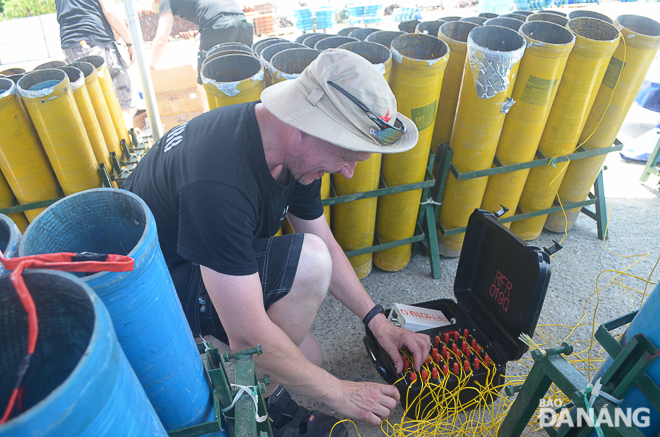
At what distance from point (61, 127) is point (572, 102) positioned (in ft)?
9.25

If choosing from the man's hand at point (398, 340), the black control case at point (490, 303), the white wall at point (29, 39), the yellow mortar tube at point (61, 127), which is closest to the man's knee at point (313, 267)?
the man's hand at point (398, 340)

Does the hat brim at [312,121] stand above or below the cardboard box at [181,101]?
above

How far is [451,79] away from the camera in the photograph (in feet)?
8.14

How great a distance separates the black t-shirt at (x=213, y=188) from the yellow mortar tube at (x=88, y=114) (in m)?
0.83

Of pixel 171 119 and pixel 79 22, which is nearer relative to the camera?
pixel 79 22

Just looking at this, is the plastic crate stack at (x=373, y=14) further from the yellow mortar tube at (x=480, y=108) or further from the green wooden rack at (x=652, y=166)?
the yellow mortar tube at (x=480, y=108)

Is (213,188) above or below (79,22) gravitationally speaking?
above

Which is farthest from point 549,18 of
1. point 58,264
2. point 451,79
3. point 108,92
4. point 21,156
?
point 21,156

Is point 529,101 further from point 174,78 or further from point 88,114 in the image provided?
point 174,78

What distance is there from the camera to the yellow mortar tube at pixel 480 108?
2146mm

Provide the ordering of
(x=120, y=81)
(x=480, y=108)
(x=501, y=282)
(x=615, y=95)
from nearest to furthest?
(x=501, y=282) → (x=480, y=108) → (x=615, y=95) → (x=120, y=81)

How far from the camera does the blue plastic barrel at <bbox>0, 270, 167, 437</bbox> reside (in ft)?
1.53

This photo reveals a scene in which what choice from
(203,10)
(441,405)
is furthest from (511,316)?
(203,10)

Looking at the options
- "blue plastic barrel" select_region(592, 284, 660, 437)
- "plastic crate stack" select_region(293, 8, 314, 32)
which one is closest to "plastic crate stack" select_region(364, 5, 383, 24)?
"plastic crate stack" select_region(293, 8, 314, 32)
